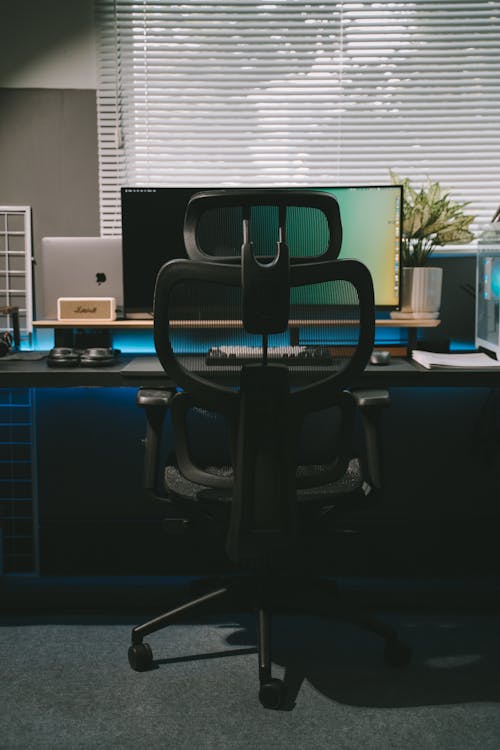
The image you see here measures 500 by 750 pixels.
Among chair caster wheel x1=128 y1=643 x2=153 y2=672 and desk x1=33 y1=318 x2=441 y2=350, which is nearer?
chair caster wheel x1=128 y1=643 x2=153 y2=672

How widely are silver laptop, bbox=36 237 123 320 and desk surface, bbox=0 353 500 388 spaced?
430mm

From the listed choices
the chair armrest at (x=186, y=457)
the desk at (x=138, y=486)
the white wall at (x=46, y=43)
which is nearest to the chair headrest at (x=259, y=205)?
the chair armrest at (x=186, y=457)

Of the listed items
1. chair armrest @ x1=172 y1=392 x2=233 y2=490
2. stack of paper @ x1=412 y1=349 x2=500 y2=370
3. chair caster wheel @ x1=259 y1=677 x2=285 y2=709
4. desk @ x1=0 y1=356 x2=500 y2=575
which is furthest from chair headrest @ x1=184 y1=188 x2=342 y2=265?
desk @ x1=0 y1=356 x2=500 y2=575

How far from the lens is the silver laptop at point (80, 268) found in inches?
95.0

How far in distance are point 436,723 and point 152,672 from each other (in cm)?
76

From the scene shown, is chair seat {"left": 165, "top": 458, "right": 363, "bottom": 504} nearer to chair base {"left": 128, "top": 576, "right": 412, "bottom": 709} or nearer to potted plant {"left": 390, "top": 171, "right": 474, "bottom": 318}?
chair base {"left": 128, "top": 576, "right": 412, "bottom": 709}

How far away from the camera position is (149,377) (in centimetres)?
200

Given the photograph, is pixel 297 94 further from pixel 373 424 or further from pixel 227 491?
pixel 227 491

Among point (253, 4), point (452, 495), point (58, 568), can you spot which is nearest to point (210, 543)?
point (58, 568)

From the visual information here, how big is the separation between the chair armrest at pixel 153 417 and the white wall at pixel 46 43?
1554 millimetres

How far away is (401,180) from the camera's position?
2711mm

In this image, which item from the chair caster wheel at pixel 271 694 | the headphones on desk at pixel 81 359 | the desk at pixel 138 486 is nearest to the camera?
the chair caster wheel at pixel 271 694

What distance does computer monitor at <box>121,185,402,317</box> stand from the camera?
92.0 inches

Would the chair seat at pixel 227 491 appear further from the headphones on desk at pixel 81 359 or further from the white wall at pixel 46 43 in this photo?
the white wall at pixel 46 43
